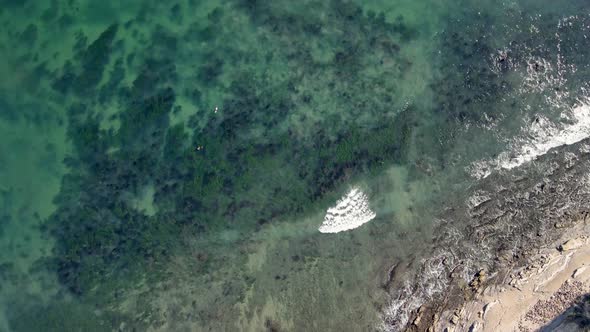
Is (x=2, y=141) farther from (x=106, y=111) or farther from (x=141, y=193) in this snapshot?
(x=141, y=193)

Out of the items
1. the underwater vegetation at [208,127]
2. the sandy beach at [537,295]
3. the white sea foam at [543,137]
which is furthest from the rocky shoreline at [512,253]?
the underwater vegetation at [208,127]

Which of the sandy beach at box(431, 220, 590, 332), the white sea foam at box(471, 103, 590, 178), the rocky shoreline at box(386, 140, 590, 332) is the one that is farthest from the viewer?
the white sea foam at box(471, 103, 590, 178)

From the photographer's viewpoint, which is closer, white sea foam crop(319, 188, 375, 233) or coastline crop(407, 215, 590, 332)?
coastline crop(407, 215, 590, 332)

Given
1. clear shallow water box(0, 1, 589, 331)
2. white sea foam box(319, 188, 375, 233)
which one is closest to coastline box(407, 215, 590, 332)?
clear shallow water box(0, 1, 589, 331)

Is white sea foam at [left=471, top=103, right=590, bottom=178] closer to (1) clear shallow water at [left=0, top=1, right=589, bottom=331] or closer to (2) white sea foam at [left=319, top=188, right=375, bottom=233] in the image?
(1) clear shallow water at [left=0, top=1, right=589, bottom=331]

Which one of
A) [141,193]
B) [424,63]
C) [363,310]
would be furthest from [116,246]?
[424,63]

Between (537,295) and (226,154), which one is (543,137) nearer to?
(537,295)
